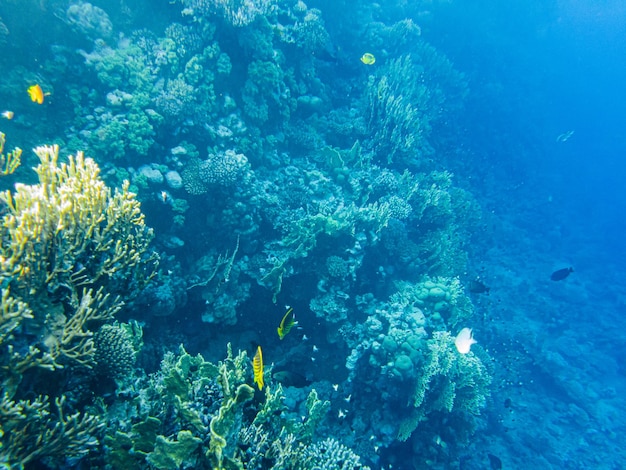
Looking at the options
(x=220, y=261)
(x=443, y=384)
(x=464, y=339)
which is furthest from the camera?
(x=220, y=261)

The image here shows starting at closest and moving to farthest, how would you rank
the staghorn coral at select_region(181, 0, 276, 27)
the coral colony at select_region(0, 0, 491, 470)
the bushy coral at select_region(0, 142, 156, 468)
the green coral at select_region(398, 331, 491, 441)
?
the bushy coral at select_region(0, 142, 156, 468), the coral colony at select_region(0, 0, 491, 470), the green coral at select_region(398, 331, 491, 441), the staghorn coral at select_region(181, 0, 276, 27)

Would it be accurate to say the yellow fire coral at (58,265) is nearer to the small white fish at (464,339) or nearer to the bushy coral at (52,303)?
the bushy coral at (52,303)

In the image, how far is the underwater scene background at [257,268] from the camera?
2705 mm

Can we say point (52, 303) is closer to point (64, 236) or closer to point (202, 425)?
point (64, 236)

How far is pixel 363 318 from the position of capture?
6902 millimetres

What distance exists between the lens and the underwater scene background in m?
2.71

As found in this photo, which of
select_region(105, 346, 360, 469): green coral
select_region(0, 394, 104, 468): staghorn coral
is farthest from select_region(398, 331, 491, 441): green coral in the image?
select_region(0, 394, 104, 468): staghorn coral

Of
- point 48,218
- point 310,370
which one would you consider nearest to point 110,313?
point 48,218

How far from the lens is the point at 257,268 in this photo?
6.34 metres

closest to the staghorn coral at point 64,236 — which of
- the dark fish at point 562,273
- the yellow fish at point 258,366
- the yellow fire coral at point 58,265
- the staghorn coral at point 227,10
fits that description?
the yellow fire coral at point 58,265

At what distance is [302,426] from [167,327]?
3.17 metres

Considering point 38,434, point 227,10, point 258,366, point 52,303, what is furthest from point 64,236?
point 227,10

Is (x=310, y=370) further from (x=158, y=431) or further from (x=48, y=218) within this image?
(x=48, y=218)

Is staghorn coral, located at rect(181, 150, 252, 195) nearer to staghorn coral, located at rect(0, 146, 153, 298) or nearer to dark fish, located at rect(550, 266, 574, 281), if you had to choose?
staghorn coral, located at rect(0, 146, 153, 298)
